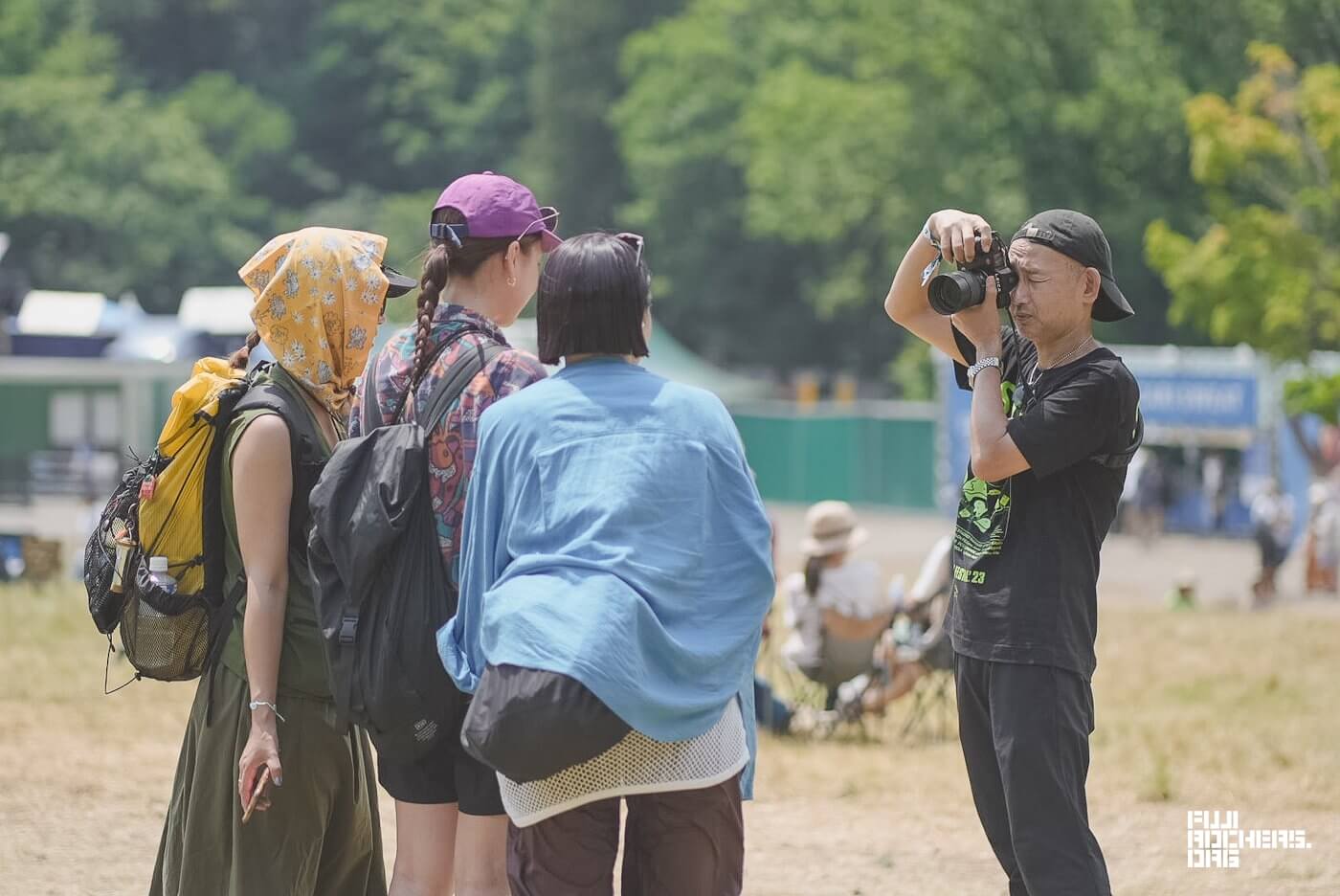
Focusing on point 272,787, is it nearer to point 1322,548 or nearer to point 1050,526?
point 1050,526

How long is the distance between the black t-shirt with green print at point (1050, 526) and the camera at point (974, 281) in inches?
8.7

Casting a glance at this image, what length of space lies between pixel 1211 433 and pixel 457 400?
27.3 metres

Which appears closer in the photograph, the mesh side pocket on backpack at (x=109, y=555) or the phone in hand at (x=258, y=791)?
the phone in hand at (x=258, y=791)

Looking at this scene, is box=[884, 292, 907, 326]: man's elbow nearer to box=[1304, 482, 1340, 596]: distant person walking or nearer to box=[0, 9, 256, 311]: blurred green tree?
box=[1304, 482, 1340, 596]: distant person walking

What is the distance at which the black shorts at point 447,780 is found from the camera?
346 centimetres

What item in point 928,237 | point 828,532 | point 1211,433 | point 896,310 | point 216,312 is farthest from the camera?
point 1211,433

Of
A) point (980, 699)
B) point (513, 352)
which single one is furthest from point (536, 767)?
point (980, 699)

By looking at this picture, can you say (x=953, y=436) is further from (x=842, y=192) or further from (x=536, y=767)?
(x=536, y=767)

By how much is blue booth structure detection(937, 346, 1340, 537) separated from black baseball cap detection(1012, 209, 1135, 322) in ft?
80.1

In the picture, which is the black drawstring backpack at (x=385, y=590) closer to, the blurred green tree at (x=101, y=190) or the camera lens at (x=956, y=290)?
the camera lens at (x=956, y=290)

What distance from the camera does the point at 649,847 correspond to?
3.20 meters

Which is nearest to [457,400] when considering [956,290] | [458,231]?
[458,231]

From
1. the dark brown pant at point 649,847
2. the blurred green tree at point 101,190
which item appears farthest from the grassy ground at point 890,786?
the blurred green tree at point 101,190

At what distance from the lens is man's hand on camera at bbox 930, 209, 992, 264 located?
3.83m
